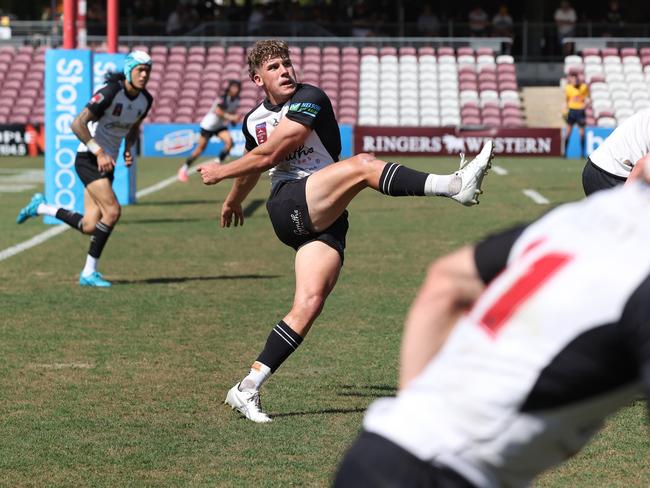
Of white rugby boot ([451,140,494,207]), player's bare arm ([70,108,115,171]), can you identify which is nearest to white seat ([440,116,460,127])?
player's bare arm ([70,108,115,171])

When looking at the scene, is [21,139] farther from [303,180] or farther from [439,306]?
[439,306]

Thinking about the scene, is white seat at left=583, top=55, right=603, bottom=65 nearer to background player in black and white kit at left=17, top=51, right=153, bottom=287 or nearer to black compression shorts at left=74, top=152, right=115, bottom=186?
background player in black and white kit at left=17, top=51, right=153, bottom=287

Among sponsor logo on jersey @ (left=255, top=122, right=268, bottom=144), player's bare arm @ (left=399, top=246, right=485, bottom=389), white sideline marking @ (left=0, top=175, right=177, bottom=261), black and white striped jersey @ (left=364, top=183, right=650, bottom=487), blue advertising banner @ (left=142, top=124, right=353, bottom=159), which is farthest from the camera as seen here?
blue advertising banner @ (left=142, top=124, right=353, bottom=159)

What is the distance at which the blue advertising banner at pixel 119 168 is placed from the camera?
21031mm

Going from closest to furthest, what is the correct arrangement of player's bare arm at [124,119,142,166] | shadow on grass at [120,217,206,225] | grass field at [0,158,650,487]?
grass field at [0,158,650,487]
player's bare arm at [124,119,142,166]
shadow on grass at [120,217,206,225]

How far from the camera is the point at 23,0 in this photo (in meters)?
54.1

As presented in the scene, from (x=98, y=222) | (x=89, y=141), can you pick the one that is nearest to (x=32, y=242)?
(x=98, y=222)

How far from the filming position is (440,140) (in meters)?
34.3

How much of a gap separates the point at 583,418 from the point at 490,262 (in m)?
0.37

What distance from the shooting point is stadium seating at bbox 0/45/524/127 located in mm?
38562

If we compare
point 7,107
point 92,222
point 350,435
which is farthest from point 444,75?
point 350,435

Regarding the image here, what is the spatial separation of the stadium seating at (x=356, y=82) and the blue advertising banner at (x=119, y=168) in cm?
1652

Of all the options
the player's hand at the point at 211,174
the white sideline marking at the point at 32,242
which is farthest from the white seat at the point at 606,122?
the player's hand at the point at 211,174

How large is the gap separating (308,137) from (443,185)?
3.12ft
